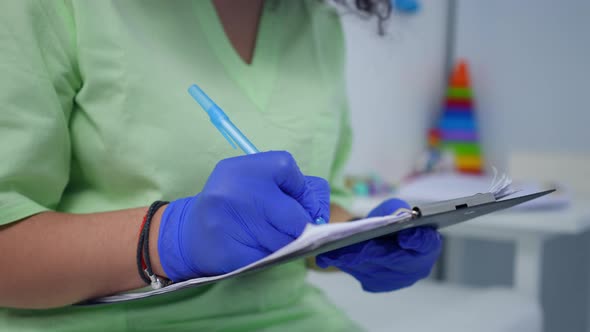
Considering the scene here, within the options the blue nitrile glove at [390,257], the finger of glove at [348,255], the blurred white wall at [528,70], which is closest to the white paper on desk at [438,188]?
→ the blurred white wall at [528,70]

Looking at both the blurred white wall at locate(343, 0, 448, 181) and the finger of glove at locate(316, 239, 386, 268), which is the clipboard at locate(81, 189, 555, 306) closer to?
the finger of glove at locate(316, 239, 386, 268)

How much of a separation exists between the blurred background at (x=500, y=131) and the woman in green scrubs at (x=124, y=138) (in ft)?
1.41

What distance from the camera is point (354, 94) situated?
1.21 metres

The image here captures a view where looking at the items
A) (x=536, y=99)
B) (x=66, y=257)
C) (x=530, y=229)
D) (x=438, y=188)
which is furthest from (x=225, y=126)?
(x=536, y=99)

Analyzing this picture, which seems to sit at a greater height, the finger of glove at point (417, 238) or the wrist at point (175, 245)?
the wrist at point (175, 245)

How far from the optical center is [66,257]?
46 centimetres

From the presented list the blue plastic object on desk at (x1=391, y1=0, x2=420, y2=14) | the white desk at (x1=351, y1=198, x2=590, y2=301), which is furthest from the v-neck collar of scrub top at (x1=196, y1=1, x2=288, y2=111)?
the white desk at (x1=351, y1=198, x2=590, y2=301)

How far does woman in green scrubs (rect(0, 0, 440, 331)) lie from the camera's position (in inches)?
18.2

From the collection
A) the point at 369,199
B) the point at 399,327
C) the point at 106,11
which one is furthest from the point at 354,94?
the point at 106,11

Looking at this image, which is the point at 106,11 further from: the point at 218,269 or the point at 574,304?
the point at 574,304

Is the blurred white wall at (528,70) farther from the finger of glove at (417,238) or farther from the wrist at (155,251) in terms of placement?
the wrist at (155,251)

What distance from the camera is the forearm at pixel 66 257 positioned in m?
0.46

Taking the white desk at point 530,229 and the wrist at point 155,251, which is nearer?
the wrist at point 155,251

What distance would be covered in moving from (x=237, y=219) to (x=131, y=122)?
18 centimetres
